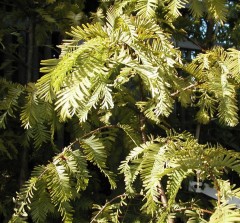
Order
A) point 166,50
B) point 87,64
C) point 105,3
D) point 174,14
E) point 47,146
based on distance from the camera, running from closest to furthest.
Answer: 1. point 87,64
2. point 166,50
3. point 174,14
4. point 105,3
5. point 47,146

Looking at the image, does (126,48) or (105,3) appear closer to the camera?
(126,48)

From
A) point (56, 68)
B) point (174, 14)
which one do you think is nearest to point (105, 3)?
point (174, 14)

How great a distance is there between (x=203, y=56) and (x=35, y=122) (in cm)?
74

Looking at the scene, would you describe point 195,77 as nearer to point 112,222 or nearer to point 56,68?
point 56,68

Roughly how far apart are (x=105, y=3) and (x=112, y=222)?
3.75ft

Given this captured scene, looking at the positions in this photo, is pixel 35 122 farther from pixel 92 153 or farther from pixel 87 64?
pixel 87 64

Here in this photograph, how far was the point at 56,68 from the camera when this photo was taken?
1126mm

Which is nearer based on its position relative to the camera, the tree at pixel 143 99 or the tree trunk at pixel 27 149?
the tree at pixel 143 99

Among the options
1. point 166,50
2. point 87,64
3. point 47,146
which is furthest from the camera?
point 47,146

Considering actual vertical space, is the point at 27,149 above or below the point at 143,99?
below

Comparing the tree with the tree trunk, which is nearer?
the tree

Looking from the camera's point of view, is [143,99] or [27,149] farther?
[27,149]

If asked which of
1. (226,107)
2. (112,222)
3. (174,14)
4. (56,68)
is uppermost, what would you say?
(174,14)

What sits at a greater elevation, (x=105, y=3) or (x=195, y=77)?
(x=105, y=3)
